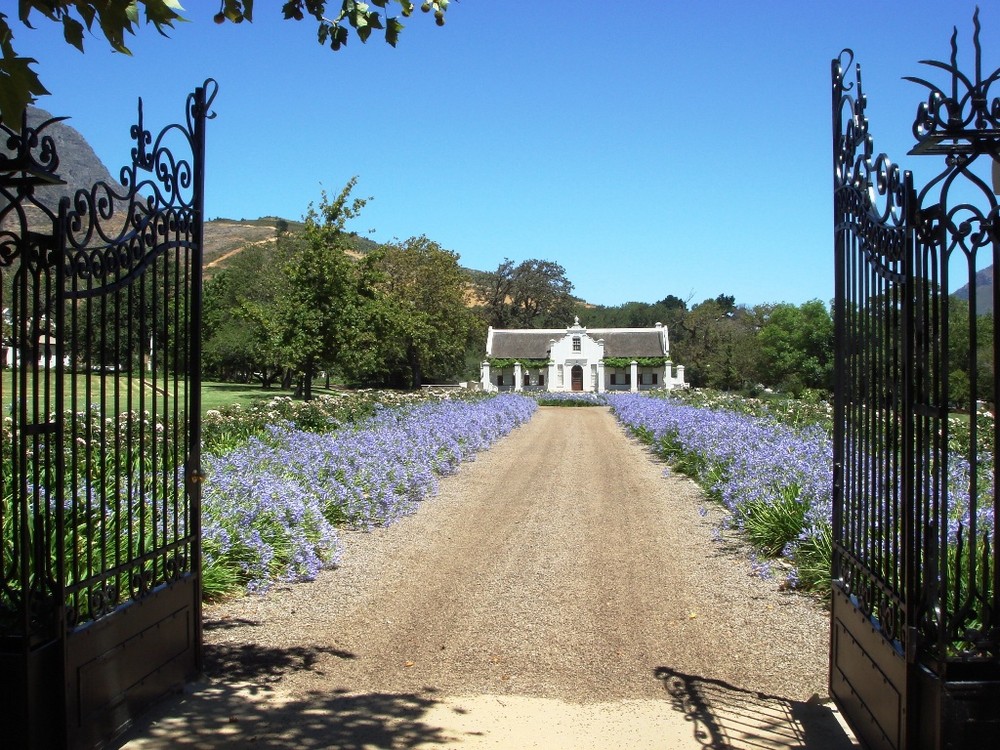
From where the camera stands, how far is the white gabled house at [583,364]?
7256cm

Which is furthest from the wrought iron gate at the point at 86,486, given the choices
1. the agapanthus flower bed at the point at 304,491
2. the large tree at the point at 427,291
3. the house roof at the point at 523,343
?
the house roof at the point at 523,343

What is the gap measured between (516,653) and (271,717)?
169 cm

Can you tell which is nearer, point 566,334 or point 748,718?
point 748,718

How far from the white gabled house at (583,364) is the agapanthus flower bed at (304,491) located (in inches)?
2185

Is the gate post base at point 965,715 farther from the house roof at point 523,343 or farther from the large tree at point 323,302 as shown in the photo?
the house roof at point 523,343

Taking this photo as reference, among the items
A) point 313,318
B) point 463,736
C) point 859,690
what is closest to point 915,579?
point 859,690

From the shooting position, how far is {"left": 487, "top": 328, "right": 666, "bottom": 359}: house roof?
74.2 meters

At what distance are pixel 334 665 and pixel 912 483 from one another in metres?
3.55

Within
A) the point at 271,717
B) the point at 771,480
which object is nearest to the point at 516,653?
the point at 271,717

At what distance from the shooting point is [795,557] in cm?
789

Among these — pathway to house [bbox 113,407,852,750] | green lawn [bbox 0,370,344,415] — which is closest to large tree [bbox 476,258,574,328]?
green lawn [bbox 0,370,344,415]

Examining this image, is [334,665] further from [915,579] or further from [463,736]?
[915,579]

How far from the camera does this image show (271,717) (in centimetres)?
475

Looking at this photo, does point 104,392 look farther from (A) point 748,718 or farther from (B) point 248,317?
(B) point 248,317
